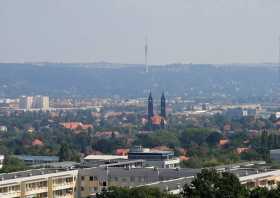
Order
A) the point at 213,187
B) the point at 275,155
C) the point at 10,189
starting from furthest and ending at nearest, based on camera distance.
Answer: the point at 275,155 → the point at 10,189 → the point at 213,187

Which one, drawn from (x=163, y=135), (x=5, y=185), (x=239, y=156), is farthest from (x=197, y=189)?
(x=163, y=135)

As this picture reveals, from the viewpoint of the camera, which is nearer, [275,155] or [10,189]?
[10,189]

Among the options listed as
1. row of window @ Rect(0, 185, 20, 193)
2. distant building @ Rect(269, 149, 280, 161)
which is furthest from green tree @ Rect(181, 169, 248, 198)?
distant building @ Rect(269, 149, 280, 161)

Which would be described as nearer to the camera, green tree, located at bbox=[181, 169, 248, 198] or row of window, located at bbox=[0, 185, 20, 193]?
green tree, located at bbox=[181, 169, 248, 198]

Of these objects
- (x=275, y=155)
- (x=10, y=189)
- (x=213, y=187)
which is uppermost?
(x=213, y=187)

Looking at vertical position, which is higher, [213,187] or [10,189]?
[213,187]

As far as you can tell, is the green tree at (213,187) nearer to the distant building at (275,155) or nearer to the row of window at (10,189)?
the row of window at (10,189)

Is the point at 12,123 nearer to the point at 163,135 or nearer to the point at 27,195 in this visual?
the point at 163,135

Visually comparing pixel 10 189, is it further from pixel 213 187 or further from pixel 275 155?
pixel 275 155

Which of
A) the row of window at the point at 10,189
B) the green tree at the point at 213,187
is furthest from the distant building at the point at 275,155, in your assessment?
the green tree at the point at 213,187

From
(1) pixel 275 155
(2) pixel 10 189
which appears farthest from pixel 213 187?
(1) pixel 275 155

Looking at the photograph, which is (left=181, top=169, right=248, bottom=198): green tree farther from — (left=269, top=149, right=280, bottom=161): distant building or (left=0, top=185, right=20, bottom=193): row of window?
(left=269, top=149, right=280, bottom=161): distant building
